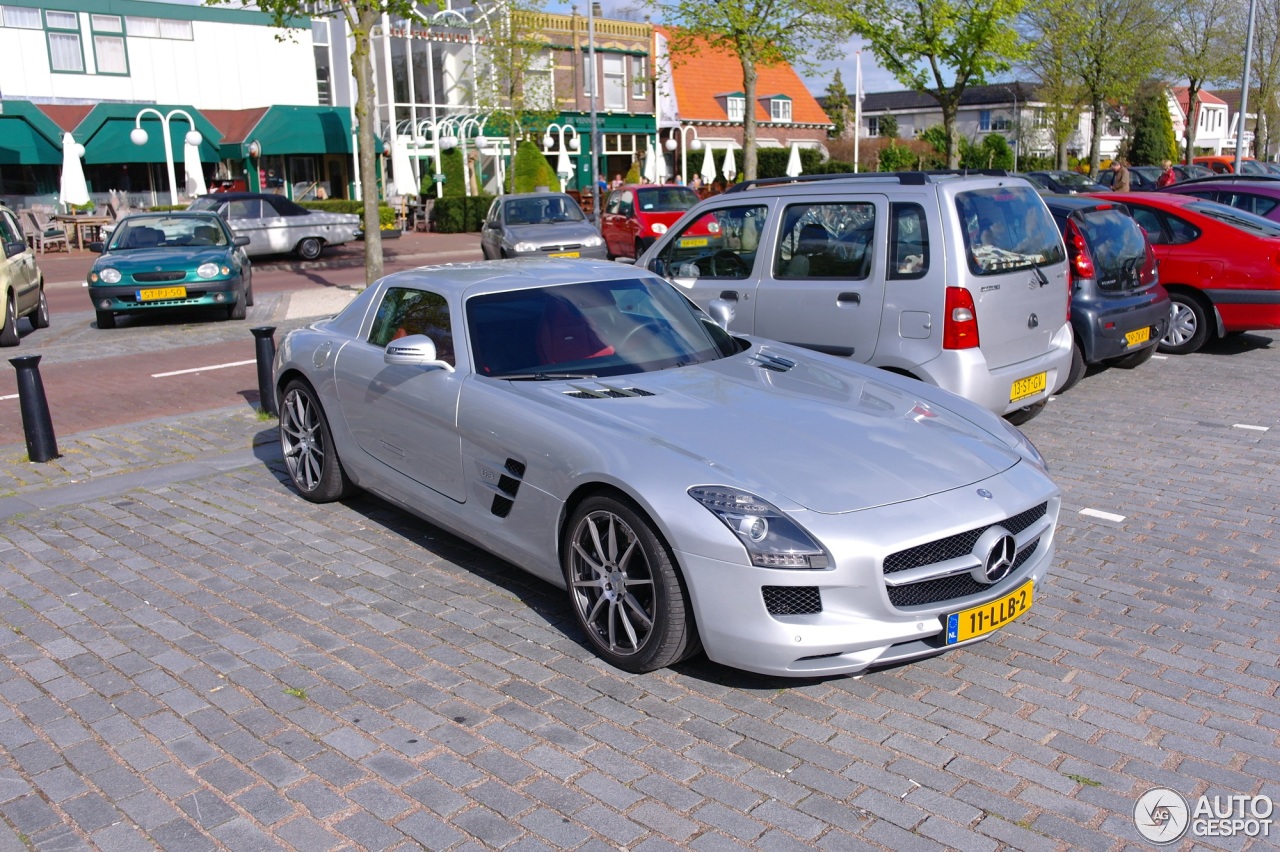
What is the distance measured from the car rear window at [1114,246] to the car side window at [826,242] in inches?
115

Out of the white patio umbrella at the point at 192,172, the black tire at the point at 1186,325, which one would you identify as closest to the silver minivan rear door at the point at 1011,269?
the black tire at the point at 1186,325

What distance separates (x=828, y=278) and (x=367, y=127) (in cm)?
1057

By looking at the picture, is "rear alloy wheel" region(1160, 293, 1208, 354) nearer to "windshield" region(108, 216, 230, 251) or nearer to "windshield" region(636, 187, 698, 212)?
"windshield" region(108, 216, 230, 251)

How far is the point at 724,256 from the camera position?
27.2 ft

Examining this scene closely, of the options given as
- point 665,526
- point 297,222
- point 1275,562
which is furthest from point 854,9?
point 665,526

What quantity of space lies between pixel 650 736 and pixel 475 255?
25658 millimetres

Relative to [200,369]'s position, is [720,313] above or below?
above

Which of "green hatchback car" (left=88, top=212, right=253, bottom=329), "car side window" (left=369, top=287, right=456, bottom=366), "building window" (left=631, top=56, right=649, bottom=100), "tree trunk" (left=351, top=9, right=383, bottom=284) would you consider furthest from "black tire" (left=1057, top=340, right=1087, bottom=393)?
"building window" (left=631, top=56, right=649, bottom=100)

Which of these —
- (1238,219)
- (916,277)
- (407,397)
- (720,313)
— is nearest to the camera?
(407,397)

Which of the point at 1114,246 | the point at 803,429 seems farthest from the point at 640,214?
the point at 803,429

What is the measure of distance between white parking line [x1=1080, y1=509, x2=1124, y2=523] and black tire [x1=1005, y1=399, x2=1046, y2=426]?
1.43 meters

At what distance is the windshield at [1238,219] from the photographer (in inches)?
424

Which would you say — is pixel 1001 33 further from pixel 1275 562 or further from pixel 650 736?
pixel 650 736

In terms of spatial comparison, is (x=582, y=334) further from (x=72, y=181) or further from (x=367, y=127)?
(x=72, y=181)
